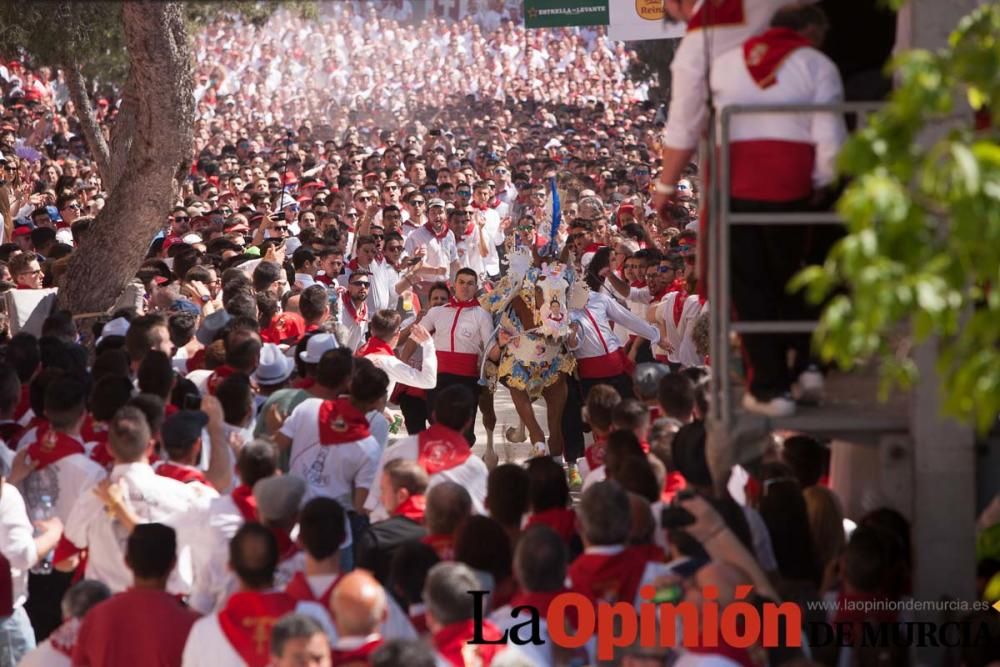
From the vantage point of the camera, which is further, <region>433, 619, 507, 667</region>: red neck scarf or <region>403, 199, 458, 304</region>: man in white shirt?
<region>403, 199, 458, 304</region>: man in white shirt

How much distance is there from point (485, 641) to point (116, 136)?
41.8 feet

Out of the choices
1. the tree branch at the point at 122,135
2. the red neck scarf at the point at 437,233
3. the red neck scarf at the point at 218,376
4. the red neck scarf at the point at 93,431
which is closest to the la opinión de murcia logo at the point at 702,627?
the red neck scarf at the point at 93,431

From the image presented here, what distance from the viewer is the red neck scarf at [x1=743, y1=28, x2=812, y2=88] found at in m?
6.30

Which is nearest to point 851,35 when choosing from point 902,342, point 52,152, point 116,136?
point 902,342

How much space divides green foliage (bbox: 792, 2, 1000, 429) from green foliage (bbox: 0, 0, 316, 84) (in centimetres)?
1264

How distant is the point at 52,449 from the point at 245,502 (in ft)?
4.02

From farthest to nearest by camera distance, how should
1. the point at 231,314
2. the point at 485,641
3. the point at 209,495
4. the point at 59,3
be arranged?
the point at 59,3
the point at 231,314
the point at 209,495
the point at 485,641

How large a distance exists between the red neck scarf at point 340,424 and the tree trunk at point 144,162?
4.14 metres

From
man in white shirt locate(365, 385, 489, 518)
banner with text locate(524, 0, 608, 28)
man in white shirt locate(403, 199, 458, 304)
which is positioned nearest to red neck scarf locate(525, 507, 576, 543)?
man in white shirt locate(365, 385, 489, 518)

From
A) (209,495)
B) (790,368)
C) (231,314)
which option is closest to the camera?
(790,368)

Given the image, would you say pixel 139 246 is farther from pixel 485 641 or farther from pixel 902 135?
pixel 902 135

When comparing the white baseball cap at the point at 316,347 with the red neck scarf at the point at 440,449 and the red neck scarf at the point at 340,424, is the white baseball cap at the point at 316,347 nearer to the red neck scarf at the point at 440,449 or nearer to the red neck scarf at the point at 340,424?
the red neck scarf at the point at 340,424

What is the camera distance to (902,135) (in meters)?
4.21

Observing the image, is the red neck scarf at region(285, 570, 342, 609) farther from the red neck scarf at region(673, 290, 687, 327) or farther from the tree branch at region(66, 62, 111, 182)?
the tree branch at region(66, 62, 111, 182)
